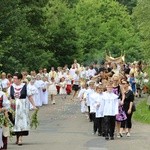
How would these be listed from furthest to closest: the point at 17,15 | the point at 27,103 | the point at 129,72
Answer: the point at 17,15 → the point at 129,72 → the point at 27,103

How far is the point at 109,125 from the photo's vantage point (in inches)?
751

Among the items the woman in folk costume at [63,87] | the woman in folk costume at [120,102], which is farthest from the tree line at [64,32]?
the woman in folk costume at [120,102]

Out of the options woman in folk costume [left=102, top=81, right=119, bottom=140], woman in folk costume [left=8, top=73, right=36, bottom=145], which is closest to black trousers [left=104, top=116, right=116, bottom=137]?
woman in folk costume [left=102, top=81, right=119, bottom=140]

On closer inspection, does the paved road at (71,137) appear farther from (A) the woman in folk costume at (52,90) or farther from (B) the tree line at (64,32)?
(B) the tree line at (64,32)

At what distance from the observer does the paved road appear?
17188 millimetres

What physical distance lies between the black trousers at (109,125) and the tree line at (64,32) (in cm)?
1983

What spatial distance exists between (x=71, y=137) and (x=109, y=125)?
1.27 meters

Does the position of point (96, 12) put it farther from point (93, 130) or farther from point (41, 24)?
point (93, 130)

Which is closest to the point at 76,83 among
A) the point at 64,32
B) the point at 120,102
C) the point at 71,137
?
the point at 64,32

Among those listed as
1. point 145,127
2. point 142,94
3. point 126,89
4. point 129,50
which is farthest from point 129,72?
point 129,50

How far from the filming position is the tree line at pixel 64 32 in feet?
137

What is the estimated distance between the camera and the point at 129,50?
68312 mm

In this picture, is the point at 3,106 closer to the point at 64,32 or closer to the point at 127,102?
the point at 127,102

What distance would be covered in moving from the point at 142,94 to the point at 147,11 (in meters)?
7.71
